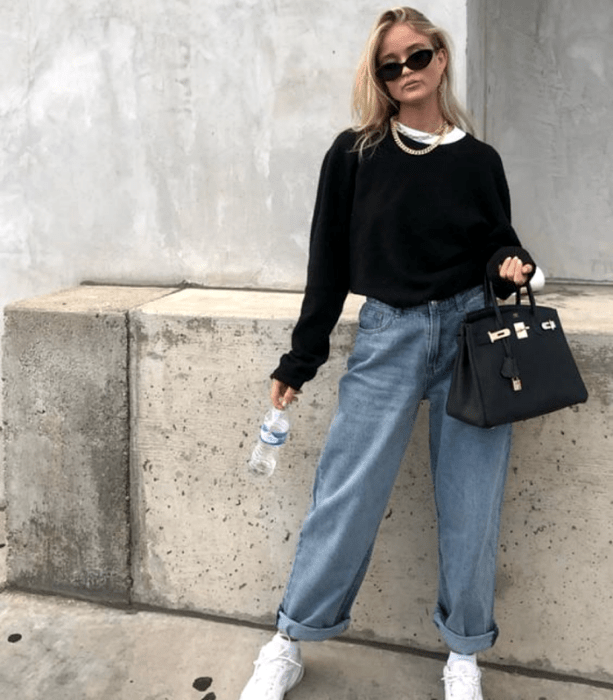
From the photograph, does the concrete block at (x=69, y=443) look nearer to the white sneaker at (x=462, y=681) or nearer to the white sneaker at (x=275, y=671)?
the white sneaker at (x=275, y=671)

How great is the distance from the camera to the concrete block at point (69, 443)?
2.74 m

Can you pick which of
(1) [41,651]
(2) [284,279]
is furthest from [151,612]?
(2) [284,279]

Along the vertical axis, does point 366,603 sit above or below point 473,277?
below

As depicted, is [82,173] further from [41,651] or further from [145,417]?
[41,651]

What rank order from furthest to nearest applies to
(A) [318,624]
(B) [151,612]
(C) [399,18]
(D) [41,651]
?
(B) [151,612], (D) [41,651], (A) [318,624], (C) [399,18]

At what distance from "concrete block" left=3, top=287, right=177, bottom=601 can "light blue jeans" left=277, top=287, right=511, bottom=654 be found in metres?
0.86

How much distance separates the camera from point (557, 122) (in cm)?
305

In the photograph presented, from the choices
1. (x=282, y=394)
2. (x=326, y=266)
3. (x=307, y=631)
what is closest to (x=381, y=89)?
(x=326, y=266)

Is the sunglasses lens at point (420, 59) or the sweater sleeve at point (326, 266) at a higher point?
the sunglasses lens at point (420, 59)

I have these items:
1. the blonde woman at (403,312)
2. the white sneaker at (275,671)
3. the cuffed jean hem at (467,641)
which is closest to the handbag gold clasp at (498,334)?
the blonde woman at (403,312)

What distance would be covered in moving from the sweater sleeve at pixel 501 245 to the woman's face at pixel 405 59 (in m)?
0.25

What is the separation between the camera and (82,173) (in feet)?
10.5

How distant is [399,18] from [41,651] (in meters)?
2.15

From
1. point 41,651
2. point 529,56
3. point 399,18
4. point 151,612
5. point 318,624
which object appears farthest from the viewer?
point 529,56
